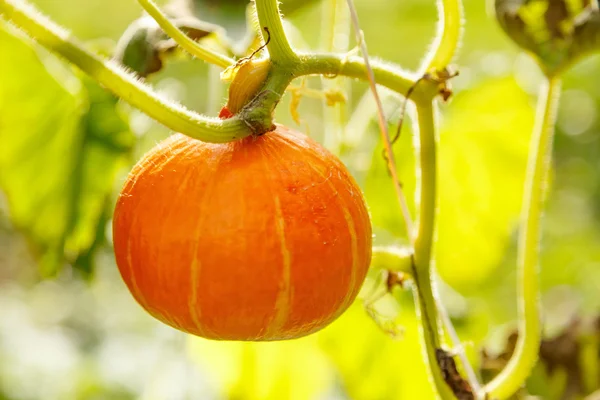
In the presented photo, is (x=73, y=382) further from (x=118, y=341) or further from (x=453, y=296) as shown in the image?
(x=453, y=296)

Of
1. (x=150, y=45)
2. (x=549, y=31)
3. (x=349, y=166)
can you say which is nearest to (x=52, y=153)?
(x=150, y=45)

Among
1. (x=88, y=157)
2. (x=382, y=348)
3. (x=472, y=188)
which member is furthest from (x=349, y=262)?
(x=472, y=188)

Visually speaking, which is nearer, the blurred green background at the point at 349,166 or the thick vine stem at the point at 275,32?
the thick vine stem at the point at 275,32

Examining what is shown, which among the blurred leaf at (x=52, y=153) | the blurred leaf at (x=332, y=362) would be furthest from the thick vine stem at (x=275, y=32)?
the blurred leaf at (x=332, y=362)

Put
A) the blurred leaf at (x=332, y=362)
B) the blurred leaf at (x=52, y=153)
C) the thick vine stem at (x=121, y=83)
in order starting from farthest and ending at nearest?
1. the blurred leaf at (x=332, y=362)
2. the blurred leaf at (x=52, y=153)
3. the thick vine stem at (x=121, y=83)

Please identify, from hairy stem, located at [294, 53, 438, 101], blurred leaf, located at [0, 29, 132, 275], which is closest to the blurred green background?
blurred leaf, located at [0, 29, 132, 275]

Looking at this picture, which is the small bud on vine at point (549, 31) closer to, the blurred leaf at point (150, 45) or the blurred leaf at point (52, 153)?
the blurred leaf at point (150, 45)

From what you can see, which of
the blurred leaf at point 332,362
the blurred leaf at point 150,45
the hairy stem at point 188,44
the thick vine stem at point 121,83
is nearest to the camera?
the thick vine stem at point 121,83
